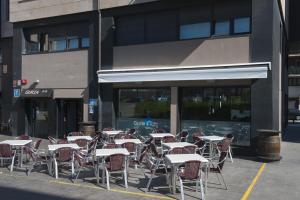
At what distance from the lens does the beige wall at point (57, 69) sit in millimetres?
18312

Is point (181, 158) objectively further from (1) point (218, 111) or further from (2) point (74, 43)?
(2) point (74, 43)

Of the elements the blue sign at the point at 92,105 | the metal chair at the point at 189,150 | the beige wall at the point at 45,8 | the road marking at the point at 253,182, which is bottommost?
the road marking at the point at 253,182

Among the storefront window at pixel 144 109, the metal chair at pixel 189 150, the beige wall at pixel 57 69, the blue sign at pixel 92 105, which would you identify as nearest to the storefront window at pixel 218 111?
the storefront window at pixel 144 109

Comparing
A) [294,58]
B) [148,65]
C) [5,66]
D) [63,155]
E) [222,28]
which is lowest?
[63,155]

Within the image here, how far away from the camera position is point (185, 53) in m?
15.3

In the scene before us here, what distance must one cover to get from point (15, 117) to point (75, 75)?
504 centimetres

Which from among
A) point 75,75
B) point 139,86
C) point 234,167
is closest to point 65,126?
point 75,75

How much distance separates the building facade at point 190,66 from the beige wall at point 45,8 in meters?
1.31

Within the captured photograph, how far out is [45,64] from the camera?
19672 millimetres

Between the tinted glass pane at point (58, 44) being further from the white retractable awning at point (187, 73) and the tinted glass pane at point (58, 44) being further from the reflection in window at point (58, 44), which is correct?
the white retractable awning at point (187, 73)

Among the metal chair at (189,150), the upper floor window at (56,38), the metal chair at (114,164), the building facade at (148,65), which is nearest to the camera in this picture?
the metal chair at (114,164)

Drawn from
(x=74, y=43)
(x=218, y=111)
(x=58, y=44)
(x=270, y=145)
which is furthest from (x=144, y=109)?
(x=58, y=44)

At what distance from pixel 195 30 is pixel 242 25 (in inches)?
76.1

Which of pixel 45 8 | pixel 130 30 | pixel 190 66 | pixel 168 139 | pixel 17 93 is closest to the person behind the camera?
pixel 168 139
